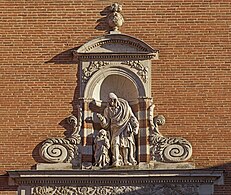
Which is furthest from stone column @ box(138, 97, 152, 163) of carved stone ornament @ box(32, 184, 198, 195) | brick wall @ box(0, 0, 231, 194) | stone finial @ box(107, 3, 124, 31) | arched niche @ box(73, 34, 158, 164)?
stone finial @ box(107, 3, 124, 31)

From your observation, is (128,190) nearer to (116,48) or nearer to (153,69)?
(153,69)

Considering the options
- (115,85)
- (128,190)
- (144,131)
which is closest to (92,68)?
(115,85)

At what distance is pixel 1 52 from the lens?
47.1 feet

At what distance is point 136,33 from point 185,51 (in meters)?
0.95

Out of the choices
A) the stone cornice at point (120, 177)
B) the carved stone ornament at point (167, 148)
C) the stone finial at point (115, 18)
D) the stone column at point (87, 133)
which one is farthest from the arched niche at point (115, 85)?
the stone cornice at point (120, 177)

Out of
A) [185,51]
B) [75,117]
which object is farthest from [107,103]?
[185,51]

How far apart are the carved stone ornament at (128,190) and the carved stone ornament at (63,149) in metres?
0.52

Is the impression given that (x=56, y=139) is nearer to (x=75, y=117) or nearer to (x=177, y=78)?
(x=75, y=117)

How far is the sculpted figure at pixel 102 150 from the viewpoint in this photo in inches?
538

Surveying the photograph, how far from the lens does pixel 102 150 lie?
1367 centimetres

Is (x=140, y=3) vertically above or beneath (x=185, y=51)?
above

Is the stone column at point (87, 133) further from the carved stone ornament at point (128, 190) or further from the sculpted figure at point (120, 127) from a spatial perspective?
the carved stone ornament at point (128, 190)

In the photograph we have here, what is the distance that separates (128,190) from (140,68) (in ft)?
7.31

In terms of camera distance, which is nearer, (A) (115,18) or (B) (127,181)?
(B) (127,181)
